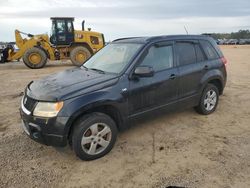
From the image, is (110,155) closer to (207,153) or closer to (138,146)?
(138,146)

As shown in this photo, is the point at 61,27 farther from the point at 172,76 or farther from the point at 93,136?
the point at 93,136

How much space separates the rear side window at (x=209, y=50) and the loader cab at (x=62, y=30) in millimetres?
10953

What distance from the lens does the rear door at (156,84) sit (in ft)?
13.3

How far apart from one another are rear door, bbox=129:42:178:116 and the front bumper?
1151 millimetres

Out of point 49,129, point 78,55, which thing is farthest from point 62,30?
point 49,129

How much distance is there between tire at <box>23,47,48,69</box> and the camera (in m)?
14.2

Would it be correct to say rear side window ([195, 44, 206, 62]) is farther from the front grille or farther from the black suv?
the front grille

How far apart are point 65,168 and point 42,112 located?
0.85 meters

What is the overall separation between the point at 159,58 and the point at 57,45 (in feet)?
38.5

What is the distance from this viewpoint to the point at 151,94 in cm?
423

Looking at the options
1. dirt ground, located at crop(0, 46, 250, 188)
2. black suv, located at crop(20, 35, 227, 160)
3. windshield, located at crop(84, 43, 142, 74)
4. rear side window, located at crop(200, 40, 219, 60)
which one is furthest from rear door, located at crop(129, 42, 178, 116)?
rear side window, located at crop(200, 40, 219, 60)

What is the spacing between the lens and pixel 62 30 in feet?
48.2

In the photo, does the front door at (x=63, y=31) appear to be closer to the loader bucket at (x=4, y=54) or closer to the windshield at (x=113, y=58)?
the loader bucket at (x=4, y=54)

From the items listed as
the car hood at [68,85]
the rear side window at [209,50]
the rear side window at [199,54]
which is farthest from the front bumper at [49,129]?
the rear side window at [209,50]
